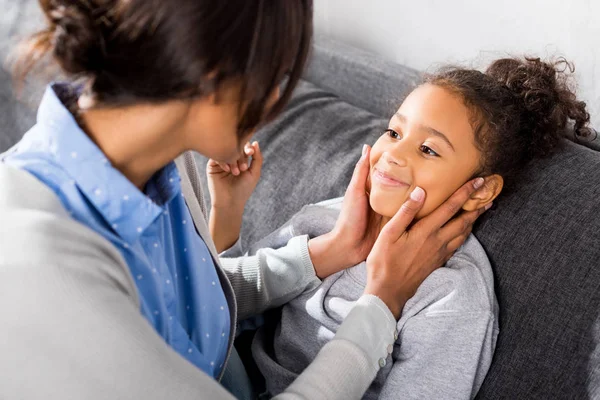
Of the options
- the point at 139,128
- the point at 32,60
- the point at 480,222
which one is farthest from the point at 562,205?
the point at 32,60

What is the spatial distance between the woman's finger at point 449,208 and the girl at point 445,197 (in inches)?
0.9

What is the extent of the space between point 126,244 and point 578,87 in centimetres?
108

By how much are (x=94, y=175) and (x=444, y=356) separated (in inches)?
25.7

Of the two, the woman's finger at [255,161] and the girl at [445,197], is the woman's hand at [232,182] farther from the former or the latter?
the girl at [445,197]

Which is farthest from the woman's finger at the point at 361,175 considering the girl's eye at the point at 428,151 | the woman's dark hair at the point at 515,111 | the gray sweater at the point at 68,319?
the gray sweater at the point at 68,319

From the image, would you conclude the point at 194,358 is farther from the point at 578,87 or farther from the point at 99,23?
the point at 578,87

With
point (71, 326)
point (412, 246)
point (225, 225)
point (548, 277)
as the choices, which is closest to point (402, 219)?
point (412, 246)

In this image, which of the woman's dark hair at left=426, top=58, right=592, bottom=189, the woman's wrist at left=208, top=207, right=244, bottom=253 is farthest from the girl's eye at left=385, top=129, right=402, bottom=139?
the woman's wrist at left=208, top=207, right=244, bottom=253

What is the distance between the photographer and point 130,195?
2.75 ft

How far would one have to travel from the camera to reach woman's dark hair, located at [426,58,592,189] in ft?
4.17

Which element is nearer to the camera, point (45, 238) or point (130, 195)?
point (45, 238)

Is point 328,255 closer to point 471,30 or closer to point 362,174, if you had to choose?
point 362,174

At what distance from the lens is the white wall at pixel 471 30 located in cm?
146

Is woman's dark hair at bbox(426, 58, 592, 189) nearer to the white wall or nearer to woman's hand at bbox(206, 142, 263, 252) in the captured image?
the white wall
